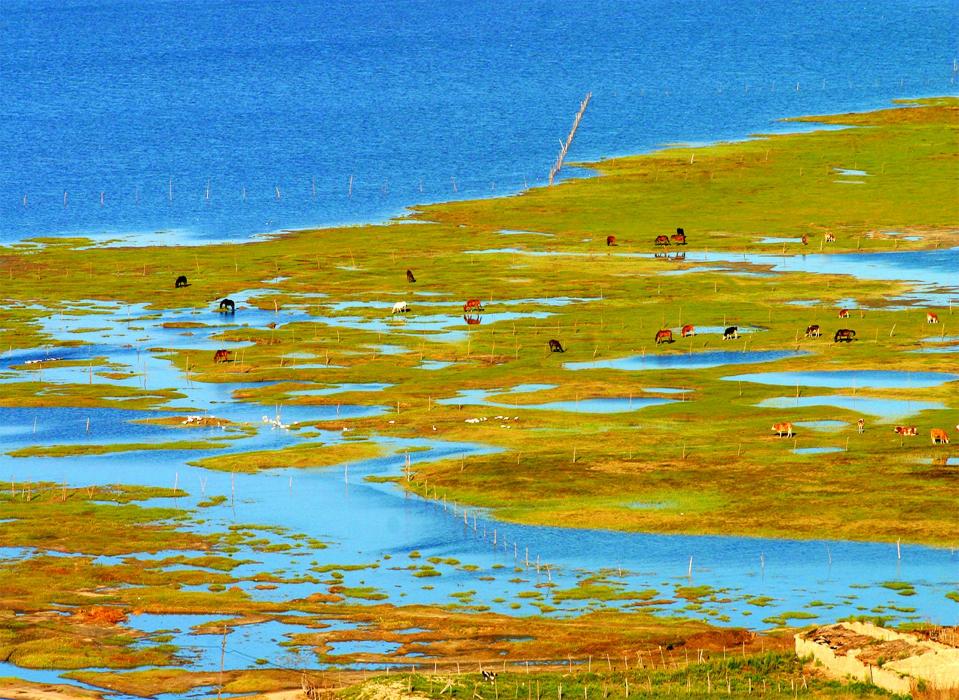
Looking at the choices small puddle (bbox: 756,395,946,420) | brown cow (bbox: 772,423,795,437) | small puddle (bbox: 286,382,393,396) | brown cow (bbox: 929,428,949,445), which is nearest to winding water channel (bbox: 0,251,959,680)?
small puddle (bbox: 286,382,393,396)

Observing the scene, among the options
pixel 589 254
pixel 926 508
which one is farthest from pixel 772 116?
pixel 926 508

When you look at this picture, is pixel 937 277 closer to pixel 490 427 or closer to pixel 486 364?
pixel 486 364

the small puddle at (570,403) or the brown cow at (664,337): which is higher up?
the brown cow at (664,337)

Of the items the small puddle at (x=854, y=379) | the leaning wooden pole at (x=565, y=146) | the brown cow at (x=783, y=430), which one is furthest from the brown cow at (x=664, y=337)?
the leaning wooden pole at (x=565, y=146)

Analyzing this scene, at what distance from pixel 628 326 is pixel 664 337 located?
4.25m

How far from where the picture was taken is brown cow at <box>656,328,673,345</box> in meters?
89.5

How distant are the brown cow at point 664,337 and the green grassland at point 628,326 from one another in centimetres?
76

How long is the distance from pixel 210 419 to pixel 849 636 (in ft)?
129

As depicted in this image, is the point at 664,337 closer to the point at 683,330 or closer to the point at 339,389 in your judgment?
the point at 683,330

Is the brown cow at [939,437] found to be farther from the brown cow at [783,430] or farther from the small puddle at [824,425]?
the brown cow at [783,430]

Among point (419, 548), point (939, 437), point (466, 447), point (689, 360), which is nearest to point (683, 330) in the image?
point (689, 360)

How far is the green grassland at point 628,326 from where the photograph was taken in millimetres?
65438

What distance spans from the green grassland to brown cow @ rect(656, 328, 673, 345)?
760mm

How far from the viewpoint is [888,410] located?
75.4 m
